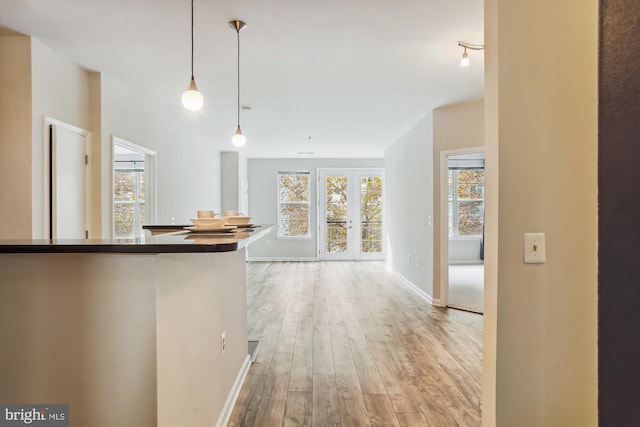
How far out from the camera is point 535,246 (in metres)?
1.31

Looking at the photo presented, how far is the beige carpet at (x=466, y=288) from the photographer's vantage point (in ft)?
15.5

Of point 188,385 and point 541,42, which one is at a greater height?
point 541,42

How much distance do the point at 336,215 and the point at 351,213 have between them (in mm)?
362

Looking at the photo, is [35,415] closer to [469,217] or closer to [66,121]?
[66,121]

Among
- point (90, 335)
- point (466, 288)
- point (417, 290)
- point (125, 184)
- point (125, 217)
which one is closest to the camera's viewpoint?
point (90, 335)

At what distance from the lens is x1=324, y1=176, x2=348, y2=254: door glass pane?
870cm

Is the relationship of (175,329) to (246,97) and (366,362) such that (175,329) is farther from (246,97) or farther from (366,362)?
(246,97)

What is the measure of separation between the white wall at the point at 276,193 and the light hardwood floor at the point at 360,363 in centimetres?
340

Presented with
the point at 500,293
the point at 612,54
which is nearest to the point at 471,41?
the point at 500,293

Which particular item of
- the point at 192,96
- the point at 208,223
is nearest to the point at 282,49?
the point at 192,96

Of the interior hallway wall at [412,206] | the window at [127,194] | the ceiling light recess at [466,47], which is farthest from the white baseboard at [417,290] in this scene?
the window at [127,194]

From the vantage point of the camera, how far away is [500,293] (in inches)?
52.1

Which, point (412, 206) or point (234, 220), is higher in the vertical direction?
point (412, 206)

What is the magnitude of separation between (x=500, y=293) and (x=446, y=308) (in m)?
3.48
